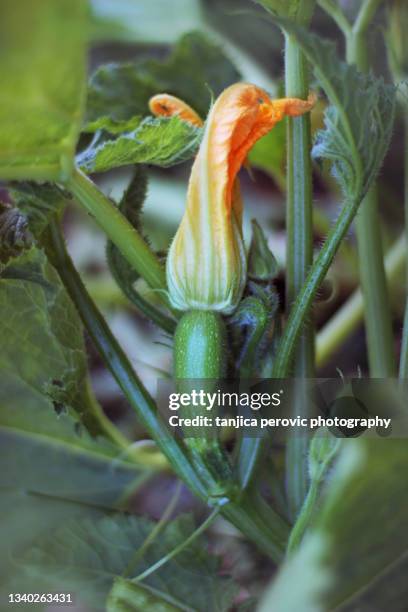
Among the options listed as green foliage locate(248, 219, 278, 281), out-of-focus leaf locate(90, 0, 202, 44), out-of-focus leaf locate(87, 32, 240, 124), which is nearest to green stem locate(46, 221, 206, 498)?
green foliage locate(248, 219, 278, 281)

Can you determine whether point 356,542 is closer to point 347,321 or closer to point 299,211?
point 299,211

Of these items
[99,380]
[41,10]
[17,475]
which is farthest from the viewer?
[99,380]

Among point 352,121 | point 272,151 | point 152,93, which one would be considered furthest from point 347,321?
point 352,121

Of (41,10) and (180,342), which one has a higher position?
(41,10)

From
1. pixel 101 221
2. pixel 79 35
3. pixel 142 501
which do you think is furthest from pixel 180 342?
pixel 142 501

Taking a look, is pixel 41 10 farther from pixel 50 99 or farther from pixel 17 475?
pixel 17 475

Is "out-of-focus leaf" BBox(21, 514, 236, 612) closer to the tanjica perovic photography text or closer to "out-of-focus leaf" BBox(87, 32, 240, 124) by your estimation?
the tanjica perovic photography text
